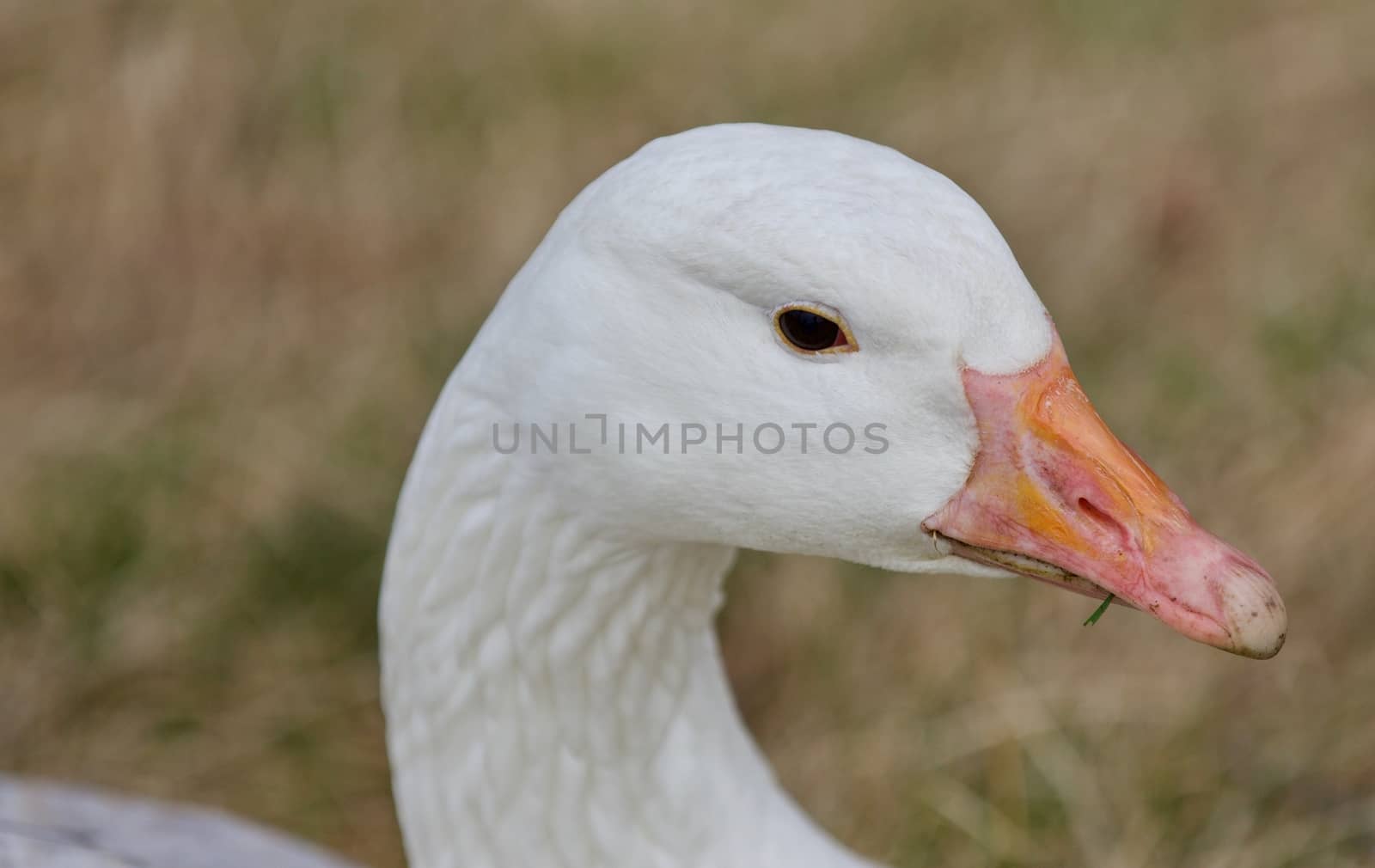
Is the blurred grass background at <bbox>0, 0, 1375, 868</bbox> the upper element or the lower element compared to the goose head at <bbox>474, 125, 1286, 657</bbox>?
lower

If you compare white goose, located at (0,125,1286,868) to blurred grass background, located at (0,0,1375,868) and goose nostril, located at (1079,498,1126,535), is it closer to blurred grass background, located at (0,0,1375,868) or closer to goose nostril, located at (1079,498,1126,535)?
goose nostril, located at (1079,498,1126,535)

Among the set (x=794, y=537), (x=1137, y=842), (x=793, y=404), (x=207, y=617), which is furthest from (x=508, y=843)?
(x=207, y=617)

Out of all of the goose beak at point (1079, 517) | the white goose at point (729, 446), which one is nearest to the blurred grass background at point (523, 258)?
the white goose at point (729, 446)

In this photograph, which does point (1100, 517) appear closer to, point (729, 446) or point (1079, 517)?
point (1079, 517)

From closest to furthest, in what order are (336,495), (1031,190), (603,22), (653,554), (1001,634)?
(653,554), (1001,634), (336,495), (1031,190), (603,22)

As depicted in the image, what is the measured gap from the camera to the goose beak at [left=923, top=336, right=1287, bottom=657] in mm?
1563

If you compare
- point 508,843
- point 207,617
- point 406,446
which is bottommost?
point 207,617

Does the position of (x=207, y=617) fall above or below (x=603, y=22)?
below

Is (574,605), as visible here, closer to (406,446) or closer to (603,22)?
(406,446)

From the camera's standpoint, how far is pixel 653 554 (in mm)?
1968

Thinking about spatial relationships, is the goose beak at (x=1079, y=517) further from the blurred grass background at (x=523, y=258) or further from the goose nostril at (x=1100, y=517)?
the blurred grass background at (x=523, y=258)

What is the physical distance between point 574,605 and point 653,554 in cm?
13

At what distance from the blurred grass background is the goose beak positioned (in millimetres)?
1648

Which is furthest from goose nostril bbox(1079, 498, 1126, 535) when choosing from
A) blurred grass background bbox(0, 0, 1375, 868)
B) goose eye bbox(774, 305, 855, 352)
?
blurred grass background bbox(0, 0, 1375, 868)
